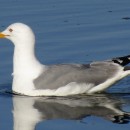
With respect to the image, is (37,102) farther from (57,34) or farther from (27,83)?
(57,34)

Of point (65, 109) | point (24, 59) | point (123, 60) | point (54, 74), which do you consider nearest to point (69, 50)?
point (24, 59)

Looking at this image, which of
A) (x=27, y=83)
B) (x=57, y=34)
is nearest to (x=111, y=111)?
(x=27, y=83)

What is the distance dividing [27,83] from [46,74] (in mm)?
381

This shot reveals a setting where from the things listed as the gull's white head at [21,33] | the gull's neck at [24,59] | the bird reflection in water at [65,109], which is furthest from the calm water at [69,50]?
the gull's white head at [21,33]

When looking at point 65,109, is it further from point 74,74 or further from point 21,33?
point 21,33

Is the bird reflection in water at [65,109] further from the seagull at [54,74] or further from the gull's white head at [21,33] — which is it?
the gull's white head at [21,33]

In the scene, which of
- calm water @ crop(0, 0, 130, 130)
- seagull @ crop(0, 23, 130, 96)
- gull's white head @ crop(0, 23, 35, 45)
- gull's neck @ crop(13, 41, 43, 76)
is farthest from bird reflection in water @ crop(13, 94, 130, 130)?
gull's white head @ crop(0, 23, 35, 45)

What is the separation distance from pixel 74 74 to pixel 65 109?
993mm

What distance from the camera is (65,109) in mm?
11805

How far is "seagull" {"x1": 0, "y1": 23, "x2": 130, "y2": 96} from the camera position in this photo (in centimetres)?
1259

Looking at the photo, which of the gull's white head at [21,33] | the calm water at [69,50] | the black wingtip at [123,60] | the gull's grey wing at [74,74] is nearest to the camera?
the calm water at [69,50]

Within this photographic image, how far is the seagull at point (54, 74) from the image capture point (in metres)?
12.6

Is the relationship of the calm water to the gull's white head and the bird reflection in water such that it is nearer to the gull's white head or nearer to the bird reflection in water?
the bird reflection in water

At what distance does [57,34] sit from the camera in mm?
15656
